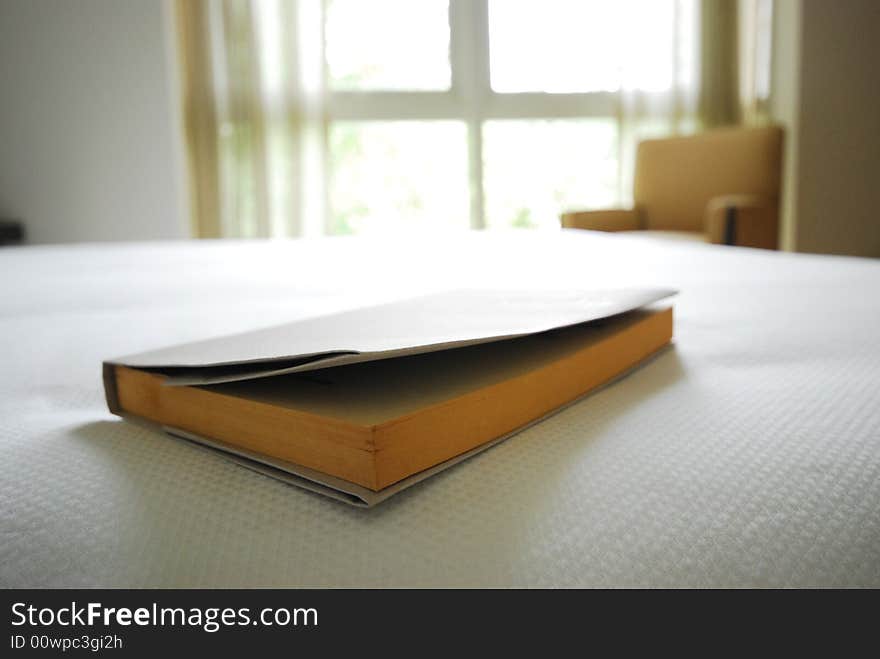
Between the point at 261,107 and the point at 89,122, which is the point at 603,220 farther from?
the point at 89,122

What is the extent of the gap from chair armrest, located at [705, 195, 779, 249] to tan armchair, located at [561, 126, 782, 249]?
0.8 inches

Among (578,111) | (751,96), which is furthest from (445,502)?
(751,96)

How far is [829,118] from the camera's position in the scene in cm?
323

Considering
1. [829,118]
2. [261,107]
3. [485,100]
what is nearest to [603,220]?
[485,100]

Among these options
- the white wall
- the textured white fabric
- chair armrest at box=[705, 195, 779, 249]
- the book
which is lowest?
chair armrest at box=[705, 195, 779, 249]

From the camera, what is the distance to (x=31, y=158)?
2.83 meters

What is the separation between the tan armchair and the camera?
9.05 ft

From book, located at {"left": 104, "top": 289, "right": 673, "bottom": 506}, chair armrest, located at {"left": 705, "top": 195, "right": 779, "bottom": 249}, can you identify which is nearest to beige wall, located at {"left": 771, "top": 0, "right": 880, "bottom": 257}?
chair armrest, located at {"left": 705, "top": 195, "right": 779, "bottom": 249}

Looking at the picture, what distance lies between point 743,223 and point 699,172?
1.59ft

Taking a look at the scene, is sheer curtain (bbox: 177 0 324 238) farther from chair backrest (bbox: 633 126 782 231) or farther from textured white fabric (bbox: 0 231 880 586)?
textured white fabric (bbox: 0 231 880 586)

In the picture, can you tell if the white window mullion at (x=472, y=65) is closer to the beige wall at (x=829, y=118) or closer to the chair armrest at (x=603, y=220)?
the chair armrest at (x=603, y=220)

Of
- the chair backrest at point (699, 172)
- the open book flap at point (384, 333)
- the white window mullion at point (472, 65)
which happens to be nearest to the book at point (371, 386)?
the open book flap at point (384, 333)

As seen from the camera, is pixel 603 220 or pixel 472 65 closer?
pixel 603 220
